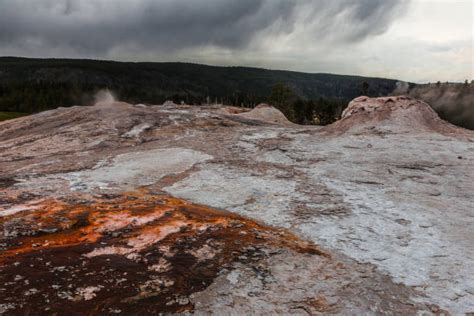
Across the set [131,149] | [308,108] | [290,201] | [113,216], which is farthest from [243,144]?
[308,108]

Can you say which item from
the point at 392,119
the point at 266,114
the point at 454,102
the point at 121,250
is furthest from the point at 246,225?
the point at 454,102

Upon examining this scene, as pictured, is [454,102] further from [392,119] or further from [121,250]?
[121,250]

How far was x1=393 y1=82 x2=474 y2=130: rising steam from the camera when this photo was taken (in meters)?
96.8

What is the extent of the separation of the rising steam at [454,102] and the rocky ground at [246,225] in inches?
3412

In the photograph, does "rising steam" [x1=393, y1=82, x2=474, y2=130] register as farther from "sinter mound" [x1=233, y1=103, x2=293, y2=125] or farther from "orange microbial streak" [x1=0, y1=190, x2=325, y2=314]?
"orange microbial streak" [x1=0, y1=190, x2=325, y2=314]

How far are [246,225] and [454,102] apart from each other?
4427 inches

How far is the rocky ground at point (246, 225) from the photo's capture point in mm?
6613

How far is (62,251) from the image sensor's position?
8023mm

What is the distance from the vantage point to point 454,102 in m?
107

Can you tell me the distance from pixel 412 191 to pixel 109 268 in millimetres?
9456

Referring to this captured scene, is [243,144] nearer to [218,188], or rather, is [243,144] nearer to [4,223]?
[218,188]

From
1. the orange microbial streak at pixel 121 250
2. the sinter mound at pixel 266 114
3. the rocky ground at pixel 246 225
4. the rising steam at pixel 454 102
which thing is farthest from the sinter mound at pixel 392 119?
the rising steam at pixel 454 102

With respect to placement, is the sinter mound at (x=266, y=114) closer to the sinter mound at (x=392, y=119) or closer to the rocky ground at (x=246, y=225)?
the sinter mound at (x=392, y=119)

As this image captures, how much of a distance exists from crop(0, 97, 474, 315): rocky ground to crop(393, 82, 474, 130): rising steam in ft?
284
